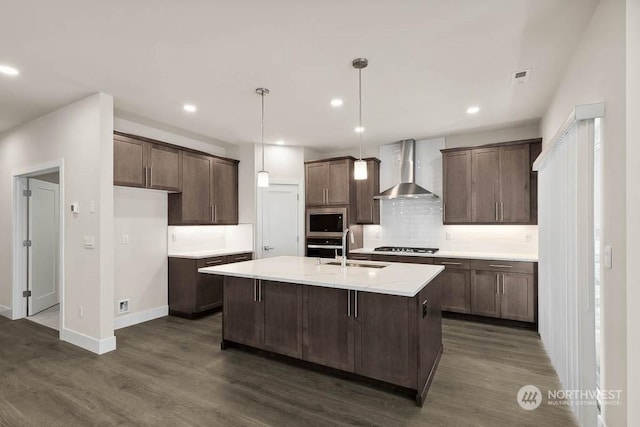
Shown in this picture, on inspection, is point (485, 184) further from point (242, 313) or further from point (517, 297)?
point (242, 313)

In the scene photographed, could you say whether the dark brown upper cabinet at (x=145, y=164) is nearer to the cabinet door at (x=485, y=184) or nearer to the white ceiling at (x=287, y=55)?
the white ceiling at (x=287, y=55)

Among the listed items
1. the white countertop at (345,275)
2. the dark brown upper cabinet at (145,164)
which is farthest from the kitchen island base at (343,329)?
the dark brown upper cabinet at (145,164)

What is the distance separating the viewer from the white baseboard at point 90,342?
3.38 m

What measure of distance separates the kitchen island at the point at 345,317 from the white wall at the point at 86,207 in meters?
1.25

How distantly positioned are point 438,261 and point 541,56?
110 inches

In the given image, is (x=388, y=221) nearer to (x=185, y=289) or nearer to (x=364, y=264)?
(x=364, y=264)

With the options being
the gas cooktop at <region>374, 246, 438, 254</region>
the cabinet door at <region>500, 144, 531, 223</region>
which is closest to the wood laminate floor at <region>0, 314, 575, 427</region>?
the gas cooktop at <region>374, 246, 438, 254</region>

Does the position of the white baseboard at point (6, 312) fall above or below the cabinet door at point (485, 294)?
below

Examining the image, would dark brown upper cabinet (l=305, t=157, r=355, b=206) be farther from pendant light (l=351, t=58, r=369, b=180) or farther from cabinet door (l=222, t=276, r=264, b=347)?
cabinet door (l=222, t=276, r=264, b=347)

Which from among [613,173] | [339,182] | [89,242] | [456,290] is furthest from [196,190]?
[613,173]

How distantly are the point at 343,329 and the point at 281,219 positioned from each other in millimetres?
3134

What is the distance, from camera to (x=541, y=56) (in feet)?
8.79

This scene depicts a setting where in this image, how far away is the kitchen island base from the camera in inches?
97.8

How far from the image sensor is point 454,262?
450 centimetres
